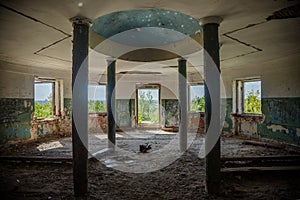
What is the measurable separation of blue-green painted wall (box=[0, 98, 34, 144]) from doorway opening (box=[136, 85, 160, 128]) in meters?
5.14

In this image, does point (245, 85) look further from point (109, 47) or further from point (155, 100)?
point (109, 47)

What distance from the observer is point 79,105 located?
11.6 ft

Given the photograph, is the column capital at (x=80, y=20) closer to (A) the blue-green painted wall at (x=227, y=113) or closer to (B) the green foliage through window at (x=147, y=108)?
(A) the blue-green painted wall at (x=227, y=113)

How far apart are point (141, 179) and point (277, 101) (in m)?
5.23

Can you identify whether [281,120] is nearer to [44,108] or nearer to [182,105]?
[182,105]

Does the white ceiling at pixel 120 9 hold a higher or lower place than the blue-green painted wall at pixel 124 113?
higher

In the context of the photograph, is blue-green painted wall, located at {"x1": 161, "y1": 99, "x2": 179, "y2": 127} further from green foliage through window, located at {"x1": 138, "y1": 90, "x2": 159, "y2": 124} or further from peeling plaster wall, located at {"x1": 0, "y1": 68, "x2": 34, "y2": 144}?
peeling plaster wall, located at {"x1": 0, "y1": 68, "x2": 34, "y2": 144}

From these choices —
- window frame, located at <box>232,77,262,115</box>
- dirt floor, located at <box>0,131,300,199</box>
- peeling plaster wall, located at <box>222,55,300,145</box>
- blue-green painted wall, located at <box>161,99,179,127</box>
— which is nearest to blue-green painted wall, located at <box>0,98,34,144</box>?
dirt floor, located at <box>0,131,300,199</box>

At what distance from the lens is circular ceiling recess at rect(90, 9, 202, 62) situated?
16.4ft

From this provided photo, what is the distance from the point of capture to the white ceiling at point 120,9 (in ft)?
10.2

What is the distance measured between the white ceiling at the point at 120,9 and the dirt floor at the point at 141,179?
2.58 meters

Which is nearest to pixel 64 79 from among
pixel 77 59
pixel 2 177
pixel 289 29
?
pixel 2 177

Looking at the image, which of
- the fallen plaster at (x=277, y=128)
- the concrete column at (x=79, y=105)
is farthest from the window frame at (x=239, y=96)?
the concrete column at (x=79, y=105)

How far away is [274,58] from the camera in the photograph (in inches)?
280
